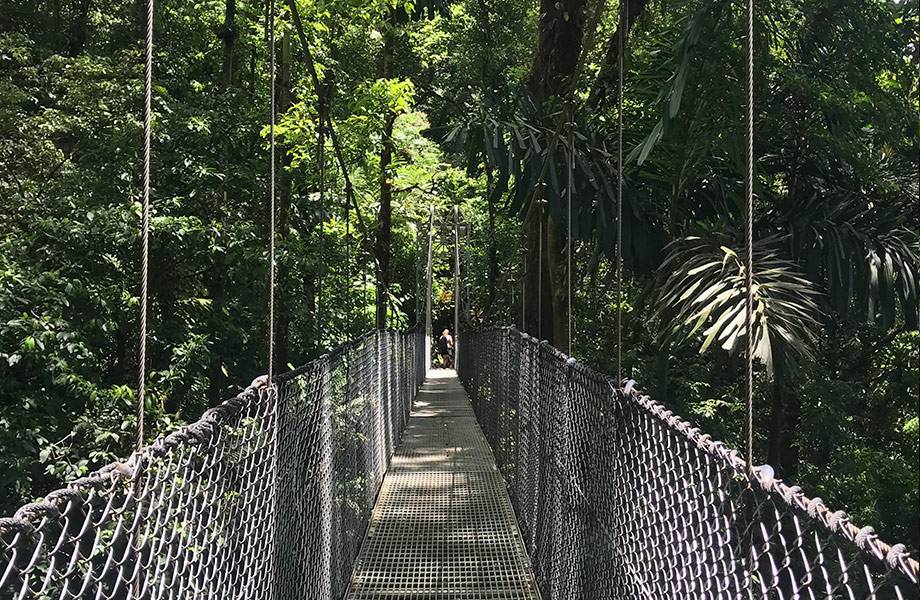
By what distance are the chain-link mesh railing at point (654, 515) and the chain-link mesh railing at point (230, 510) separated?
76cm

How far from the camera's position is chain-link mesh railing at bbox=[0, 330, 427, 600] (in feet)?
3.17

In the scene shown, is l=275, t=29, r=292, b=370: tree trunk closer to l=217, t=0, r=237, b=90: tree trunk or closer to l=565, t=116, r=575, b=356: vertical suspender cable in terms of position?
l=217, t=0, r=237, b=90: tree trunk

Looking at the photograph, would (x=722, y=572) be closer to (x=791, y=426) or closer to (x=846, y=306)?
(x=846, y=306)

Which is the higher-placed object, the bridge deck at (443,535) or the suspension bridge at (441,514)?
the suspension bridge at (441,514)

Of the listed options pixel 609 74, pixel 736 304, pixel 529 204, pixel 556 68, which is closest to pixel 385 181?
pixel 556 68

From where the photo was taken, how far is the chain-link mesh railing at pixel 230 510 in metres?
0.97

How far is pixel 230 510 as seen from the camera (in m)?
1.47

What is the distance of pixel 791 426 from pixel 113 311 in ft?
17.2

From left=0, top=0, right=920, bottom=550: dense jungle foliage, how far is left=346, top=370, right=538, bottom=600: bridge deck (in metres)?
1.04

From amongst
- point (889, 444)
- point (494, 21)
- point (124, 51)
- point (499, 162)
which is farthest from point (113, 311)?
point (889, 444)

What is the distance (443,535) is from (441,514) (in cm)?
34

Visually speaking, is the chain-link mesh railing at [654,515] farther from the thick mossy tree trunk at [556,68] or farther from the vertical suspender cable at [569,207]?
the thick mossy tree trunk at [556,68]

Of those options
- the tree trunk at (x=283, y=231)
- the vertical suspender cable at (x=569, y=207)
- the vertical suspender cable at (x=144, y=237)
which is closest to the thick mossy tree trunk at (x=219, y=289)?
the tree trunk at (x=283, y=231)

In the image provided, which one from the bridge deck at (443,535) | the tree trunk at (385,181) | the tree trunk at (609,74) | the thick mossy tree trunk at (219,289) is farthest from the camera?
the tree trunk at (385,181)
